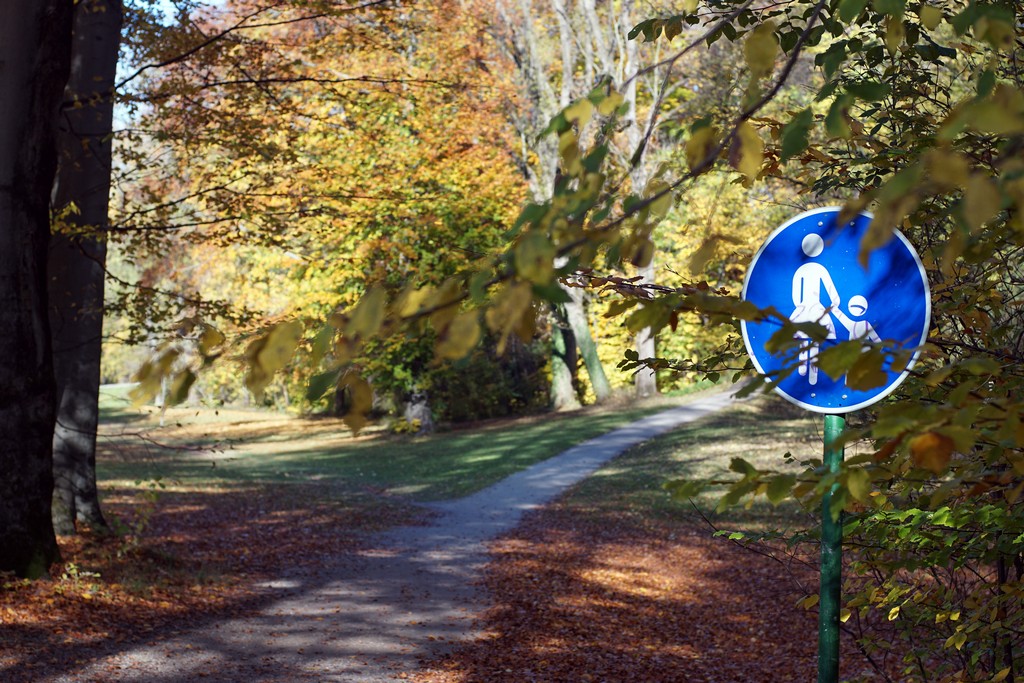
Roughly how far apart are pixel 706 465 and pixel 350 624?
11992mm

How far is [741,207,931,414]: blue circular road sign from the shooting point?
10.2 ft

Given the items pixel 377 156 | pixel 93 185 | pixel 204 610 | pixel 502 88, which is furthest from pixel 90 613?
pixel 502 88

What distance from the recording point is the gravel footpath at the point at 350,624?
7.18 metres

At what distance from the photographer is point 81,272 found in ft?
34.1

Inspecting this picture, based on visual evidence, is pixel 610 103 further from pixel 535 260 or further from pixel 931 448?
pixel 931 448

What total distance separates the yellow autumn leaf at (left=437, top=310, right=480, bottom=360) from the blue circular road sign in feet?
5.56

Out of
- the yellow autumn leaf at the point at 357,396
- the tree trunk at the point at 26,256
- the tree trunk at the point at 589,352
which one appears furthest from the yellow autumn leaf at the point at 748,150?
the tree trunk at the point at 589,352

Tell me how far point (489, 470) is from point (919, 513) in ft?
61.7

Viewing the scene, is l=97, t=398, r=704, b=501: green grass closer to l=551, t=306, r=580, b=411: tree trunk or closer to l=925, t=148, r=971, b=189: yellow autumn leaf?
l=551, t=306, r=580, b=411: tree trunk

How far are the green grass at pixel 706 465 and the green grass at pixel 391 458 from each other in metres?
2.53

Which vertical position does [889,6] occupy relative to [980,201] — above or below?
above

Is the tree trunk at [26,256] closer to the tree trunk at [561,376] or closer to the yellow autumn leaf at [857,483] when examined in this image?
the yellow autumn leaf at [857,483]

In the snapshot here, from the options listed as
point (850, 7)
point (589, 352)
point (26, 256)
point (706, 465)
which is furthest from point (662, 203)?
point (589, 352)

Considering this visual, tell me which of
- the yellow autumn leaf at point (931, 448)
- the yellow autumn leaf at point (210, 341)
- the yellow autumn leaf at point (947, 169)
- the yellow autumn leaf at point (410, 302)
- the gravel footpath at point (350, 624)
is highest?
the yellow autumn leaf at point (947, 169)
